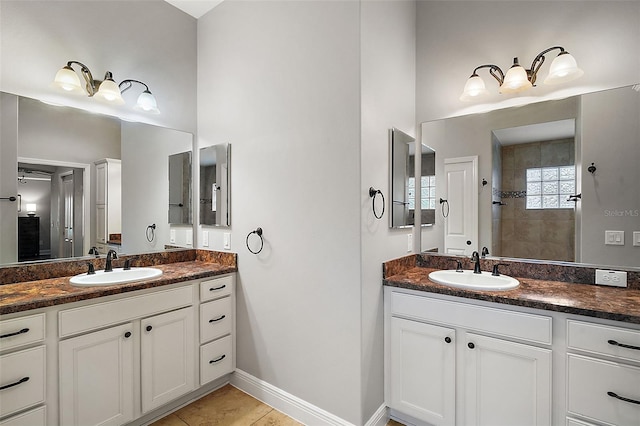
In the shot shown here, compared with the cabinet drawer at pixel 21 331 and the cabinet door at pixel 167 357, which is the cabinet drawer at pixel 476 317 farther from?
the cabinet drawer at pixel 21 331

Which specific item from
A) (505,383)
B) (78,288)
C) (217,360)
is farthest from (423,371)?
(78,288)

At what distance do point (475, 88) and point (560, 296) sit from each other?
1.36 meters

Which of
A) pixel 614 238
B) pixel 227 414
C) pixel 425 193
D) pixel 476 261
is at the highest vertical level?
pixel 425 193

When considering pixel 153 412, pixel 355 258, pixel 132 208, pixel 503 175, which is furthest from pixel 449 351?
pixel 132 208

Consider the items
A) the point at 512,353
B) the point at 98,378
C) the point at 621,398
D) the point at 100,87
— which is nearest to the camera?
the point at 621,398

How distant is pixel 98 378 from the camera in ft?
5.32

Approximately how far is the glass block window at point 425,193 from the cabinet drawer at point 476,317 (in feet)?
2.44

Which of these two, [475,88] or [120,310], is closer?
[120,310]

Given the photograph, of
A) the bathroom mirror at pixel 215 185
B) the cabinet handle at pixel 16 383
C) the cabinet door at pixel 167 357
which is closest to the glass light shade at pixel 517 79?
the bathroom mirror at pixel 215 185

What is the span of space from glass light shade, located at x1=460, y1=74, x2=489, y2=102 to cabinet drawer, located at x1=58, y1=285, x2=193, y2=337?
230 centimetres

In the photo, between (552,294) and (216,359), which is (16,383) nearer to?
(216,359)

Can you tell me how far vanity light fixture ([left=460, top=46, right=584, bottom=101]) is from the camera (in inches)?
67.9

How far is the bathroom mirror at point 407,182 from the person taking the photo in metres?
2.03

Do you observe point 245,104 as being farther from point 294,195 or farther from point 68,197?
point 68,197
